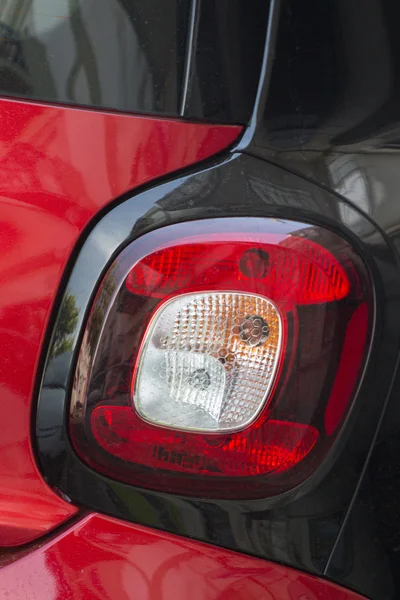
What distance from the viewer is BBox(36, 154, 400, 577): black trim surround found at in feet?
4.00

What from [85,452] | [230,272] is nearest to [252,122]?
[230,272]

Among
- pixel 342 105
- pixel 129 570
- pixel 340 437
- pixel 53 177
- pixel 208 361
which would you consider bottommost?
pixel 129 570

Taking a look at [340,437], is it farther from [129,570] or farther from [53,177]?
[53,177]

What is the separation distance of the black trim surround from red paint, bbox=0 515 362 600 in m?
0.03

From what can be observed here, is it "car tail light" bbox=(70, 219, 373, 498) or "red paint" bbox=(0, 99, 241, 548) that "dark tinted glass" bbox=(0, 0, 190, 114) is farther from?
"car tail light" bbox=(70, 219, 373, 498)

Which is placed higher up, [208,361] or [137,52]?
[137,52]

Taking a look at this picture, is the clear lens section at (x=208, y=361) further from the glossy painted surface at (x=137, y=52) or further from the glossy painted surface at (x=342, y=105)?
the glossy painted surface at (x=137, y=52)

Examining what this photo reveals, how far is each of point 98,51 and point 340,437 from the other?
0.74 m

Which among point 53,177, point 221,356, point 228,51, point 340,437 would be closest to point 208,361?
→ point 221,356

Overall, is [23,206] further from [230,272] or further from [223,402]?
[223,402]

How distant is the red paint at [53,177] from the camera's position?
3.94ft

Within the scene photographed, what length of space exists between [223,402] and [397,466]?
0.35m

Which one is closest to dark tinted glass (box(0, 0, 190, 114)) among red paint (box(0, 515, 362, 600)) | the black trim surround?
the black trim surround

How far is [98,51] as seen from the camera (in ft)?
3.92
